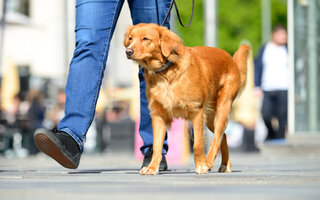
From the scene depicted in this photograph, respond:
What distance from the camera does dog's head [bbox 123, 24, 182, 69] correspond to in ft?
17.3

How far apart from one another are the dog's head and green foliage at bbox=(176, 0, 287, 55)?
3359cm

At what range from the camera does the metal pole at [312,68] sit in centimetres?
1303

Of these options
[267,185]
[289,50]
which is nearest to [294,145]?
[289,50]

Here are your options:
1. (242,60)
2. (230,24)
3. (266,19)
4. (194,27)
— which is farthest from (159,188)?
(266,19)

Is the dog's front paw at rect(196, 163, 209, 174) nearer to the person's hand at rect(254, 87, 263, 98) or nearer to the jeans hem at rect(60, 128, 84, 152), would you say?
the jeans hem at rect(60, 128, 84, 152)

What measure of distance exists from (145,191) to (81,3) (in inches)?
85.2

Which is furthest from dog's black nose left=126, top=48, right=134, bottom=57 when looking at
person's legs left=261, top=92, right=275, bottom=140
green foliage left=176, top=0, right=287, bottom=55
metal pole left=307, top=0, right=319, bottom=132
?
green foliage left=176, top=0, right=287, bottom=55

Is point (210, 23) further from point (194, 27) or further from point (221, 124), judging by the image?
point (194, 27)

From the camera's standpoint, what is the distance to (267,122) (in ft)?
42.5

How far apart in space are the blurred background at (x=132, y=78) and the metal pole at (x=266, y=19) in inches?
4.6

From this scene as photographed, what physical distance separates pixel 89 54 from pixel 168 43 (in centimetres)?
54

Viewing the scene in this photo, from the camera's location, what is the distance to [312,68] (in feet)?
42.8

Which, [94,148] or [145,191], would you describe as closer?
[145,191]

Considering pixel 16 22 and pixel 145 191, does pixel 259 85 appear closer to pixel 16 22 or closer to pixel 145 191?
pixel 145 191
